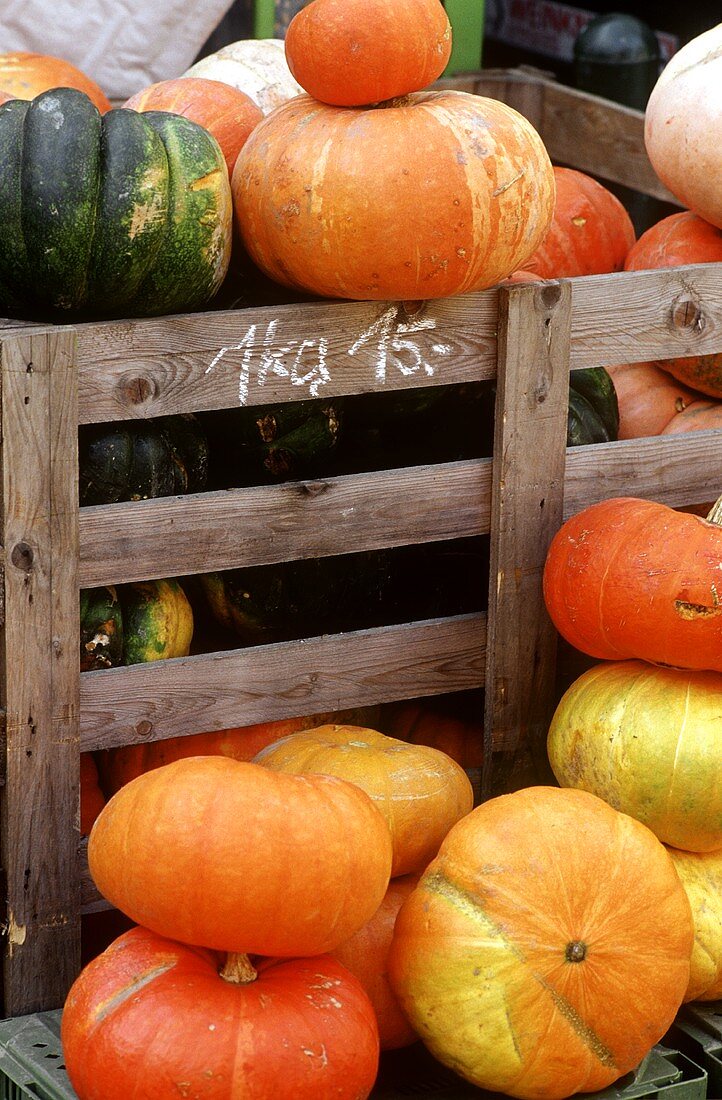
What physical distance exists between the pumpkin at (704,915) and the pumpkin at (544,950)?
0.22m

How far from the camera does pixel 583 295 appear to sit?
113 inches

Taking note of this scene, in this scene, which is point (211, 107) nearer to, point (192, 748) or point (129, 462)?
point (129, 462)

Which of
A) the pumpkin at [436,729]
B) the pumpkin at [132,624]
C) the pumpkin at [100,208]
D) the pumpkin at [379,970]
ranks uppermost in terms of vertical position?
the pumpkin at [100,208]

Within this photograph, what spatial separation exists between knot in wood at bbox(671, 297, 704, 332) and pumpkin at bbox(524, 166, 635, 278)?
0.62 metres

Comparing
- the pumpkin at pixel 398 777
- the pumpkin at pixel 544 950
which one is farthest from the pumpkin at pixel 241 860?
the pumpkin at pixel 398 777

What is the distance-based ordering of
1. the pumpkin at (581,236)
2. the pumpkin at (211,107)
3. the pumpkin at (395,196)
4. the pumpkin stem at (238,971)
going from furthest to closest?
the pumpkin at (581,236) < the pumpkin at (211,107) < the pumpkin at (395,196) < the pumpkin stem at (238,971)

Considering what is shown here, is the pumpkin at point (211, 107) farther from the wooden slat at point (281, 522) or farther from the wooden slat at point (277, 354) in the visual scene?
the wooden slat at point (281, 522)

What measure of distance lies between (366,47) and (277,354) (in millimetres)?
562

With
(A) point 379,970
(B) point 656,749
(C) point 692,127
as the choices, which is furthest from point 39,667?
(C) point 692,127

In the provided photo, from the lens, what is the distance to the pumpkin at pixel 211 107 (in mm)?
2932

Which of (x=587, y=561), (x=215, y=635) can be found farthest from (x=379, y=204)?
(x=215, y=635)

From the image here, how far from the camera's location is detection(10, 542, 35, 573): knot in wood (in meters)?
2.44

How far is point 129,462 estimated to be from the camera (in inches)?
104

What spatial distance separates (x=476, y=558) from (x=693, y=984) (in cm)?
99
